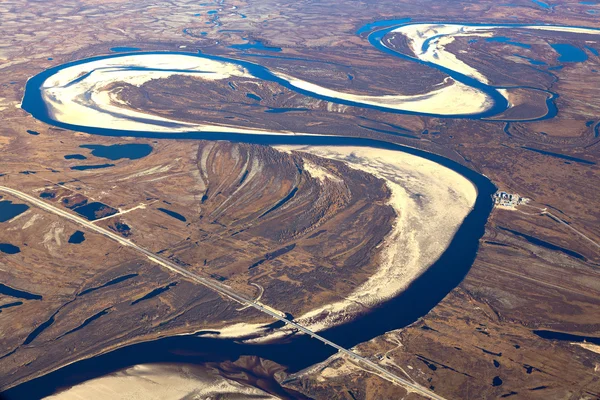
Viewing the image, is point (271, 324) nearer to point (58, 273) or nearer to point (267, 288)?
point (267, 288)

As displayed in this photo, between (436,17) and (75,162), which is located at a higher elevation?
(436,17)

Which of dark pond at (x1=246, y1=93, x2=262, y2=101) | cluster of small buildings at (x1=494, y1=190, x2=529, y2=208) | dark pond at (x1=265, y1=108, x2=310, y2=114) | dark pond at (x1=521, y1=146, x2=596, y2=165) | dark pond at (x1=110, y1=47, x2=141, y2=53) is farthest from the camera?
dark pond at (x1=110, y1=47, x2=141, y2=53)

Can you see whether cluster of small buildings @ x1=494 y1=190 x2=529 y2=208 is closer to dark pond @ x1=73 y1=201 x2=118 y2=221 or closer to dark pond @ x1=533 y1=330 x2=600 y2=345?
dark pond @ x1=533 y1=330 x2=600 y2=345

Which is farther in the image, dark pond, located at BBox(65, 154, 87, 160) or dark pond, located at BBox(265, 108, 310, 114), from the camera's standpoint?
dark pond, located at BBox(265, 108, 310, 114)

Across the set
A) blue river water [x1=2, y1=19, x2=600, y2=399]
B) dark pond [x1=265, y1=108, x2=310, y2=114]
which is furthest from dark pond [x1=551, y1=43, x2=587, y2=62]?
blue river water [x1=2, y1=19, x2=600, y2=399]

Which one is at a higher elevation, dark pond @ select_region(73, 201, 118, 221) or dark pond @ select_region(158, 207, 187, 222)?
dark pond @ select_region(158, 207, 187, 222)

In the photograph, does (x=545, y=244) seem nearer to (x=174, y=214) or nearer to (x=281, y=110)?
(x=174, y=214)

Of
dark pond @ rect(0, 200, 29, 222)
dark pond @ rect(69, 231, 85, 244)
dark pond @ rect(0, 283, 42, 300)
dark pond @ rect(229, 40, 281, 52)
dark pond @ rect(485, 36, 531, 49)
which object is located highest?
dark pond @ rect(485, 36, 531, 49)

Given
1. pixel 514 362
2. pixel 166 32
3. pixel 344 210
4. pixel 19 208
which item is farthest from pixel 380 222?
pixel 166 32

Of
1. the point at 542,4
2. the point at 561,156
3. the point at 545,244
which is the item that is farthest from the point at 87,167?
the point at 542,4
